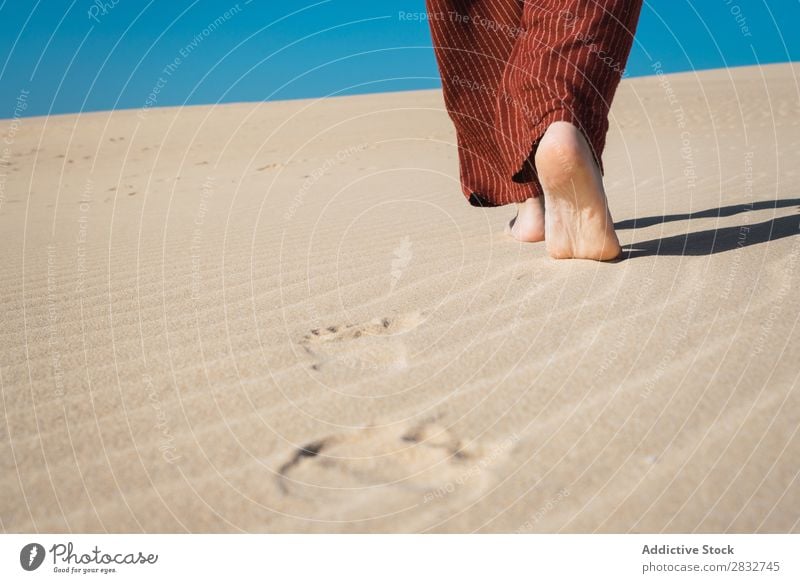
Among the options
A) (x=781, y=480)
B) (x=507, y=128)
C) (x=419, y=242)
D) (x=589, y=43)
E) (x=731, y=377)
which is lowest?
(x=781, y=480)

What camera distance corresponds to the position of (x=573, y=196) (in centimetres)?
202

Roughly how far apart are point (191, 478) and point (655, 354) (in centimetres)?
104

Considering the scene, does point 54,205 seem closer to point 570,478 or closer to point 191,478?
point 191,478

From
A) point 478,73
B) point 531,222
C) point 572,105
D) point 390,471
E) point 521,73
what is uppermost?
point 478,73

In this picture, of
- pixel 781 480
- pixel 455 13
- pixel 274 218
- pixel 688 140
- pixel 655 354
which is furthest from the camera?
pixel 688 140

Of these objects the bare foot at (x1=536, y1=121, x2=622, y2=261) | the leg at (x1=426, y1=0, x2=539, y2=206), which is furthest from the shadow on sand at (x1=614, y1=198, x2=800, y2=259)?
the leg at (x1=426, y1=0, x2=539, y2=206)

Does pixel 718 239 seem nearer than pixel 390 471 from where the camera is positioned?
No

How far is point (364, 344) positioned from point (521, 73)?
3.46 feet

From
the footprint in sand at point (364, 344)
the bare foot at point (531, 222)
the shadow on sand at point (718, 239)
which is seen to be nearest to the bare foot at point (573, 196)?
the shadow on sand at point (718, 239)

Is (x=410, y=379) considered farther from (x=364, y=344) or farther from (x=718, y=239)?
(x=718, y=239)

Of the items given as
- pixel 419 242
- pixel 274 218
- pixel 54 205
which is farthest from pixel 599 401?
pixel 54 205

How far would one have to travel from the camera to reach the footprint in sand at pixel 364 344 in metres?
1.67

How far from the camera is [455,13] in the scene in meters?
2.67

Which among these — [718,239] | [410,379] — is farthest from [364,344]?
[718,239]
